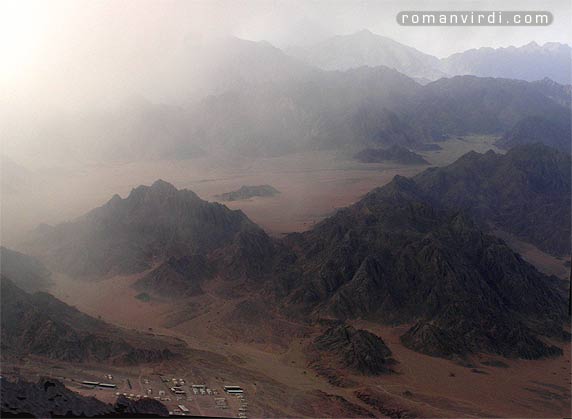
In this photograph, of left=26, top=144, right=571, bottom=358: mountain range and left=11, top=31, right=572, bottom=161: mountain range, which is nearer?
left=26, top=144, right=571, bottom=358: mountain range

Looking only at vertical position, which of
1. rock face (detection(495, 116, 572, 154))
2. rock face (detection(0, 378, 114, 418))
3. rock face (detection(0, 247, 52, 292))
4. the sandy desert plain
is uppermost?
rock face (detection(495, 116, 572, 154))

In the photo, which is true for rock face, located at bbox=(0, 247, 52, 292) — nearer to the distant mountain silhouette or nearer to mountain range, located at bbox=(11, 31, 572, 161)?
mountain range, located at bbox=(11, 31, 572, 161)

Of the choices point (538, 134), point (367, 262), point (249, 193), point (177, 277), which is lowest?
point (177, 277)

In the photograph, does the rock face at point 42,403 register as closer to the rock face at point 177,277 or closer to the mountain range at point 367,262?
the mountain range at point 367,262

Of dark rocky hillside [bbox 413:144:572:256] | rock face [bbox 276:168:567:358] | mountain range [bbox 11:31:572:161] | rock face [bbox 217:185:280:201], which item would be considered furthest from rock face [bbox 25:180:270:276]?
mountain range [bbox 11:31:572:161]

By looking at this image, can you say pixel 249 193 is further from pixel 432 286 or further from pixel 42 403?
pixel 42 403

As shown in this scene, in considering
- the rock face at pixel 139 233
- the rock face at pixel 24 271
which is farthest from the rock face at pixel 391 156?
the rock face at pixel 24 271

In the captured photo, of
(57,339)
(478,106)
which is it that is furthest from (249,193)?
(478,106)
